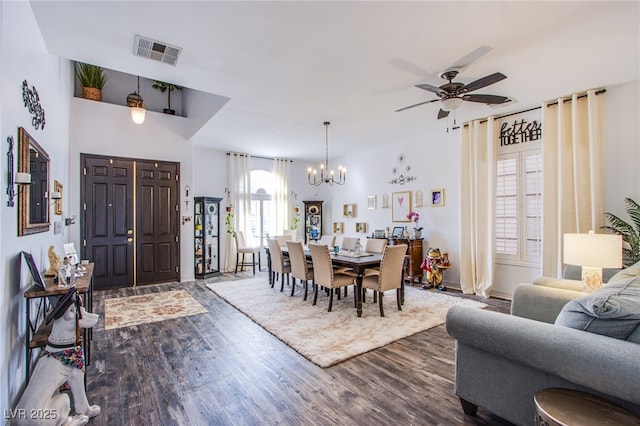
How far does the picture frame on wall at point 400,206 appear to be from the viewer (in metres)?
6.66

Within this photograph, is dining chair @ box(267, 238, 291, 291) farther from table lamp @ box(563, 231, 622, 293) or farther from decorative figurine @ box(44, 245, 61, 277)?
table lamp @ box(563, 231, 622, 293)

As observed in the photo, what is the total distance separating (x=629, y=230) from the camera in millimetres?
3715

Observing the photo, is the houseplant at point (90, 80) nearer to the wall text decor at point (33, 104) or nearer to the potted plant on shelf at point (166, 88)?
the potted plant on shelf at point (166, 88)

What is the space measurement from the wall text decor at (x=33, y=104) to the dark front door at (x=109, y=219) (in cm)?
298

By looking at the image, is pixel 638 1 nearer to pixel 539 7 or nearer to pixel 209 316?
pixel 539 7

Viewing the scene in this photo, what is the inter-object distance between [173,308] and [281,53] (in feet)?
12.4

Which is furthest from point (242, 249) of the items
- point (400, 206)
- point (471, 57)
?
point (471, 57)

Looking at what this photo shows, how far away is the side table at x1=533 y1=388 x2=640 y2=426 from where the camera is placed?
50.7 inches

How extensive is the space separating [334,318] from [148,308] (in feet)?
9.01

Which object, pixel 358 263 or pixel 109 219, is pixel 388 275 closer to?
pixel 358 263

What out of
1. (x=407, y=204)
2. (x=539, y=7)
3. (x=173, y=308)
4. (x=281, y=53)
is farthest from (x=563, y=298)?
(x=173, y=308)

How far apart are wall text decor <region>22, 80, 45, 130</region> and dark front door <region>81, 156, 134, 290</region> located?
298 centimetres

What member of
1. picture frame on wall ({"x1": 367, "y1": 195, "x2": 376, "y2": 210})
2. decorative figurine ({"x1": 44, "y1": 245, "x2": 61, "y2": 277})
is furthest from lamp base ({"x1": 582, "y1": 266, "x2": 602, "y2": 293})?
picture frame on wall ({"x1": 367, "y1": 195, "x2": 376, "y2": 210})

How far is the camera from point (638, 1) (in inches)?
94.1
